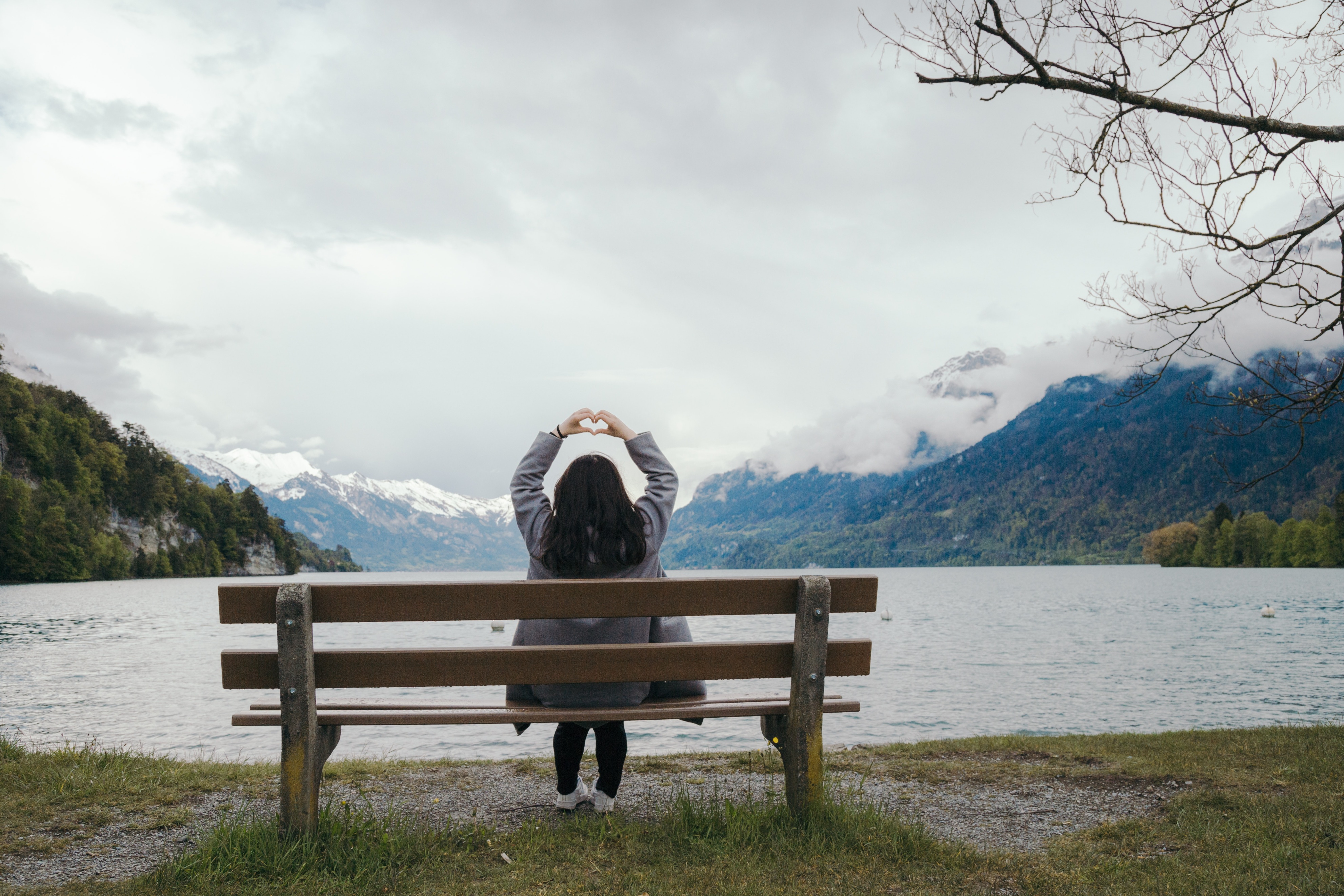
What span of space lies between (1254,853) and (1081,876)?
1.04 metres

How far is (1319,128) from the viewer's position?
18.7 ft

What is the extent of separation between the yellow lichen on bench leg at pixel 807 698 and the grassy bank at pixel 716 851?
0.56 feet

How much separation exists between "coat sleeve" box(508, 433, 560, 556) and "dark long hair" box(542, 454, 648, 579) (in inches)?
2.9

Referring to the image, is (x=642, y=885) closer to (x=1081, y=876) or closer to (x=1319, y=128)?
(x=1081, y=876)

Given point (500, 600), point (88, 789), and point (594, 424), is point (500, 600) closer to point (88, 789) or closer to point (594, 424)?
point (594, 424)

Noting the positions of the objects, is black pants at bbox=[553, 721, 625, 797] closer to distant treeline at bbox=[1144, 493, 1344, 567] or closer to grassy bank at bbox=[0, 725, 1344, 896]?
grassy bank at bbox=[0, 725, 1344, 896]

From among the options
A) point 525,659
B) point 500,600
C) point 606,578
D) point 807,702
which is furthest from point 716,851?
point 500,600

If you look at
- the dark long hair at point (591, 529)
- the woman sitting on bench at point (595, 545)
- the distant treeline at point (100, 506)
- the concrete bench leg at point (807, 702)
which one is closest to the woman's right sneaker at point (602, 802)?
the woman sitting on bench at point (595, 545)

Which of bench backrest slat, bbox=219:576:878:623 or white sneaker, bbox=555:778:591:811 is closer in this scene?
bench backrest slat, bbox=219:576:878:623

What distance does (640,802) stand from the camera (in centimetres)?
591

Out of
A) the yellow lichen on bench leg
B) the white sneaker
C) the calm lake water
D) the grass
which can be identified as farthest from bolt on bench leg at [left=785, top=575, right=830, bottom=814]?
the grass

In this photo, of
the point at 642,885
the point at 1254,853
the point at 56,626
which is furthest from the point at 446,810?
the point at 56,626

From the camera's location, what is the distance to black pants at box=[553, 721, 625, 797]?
5176 millimetres

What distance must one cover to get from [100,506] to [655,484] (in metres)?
131
